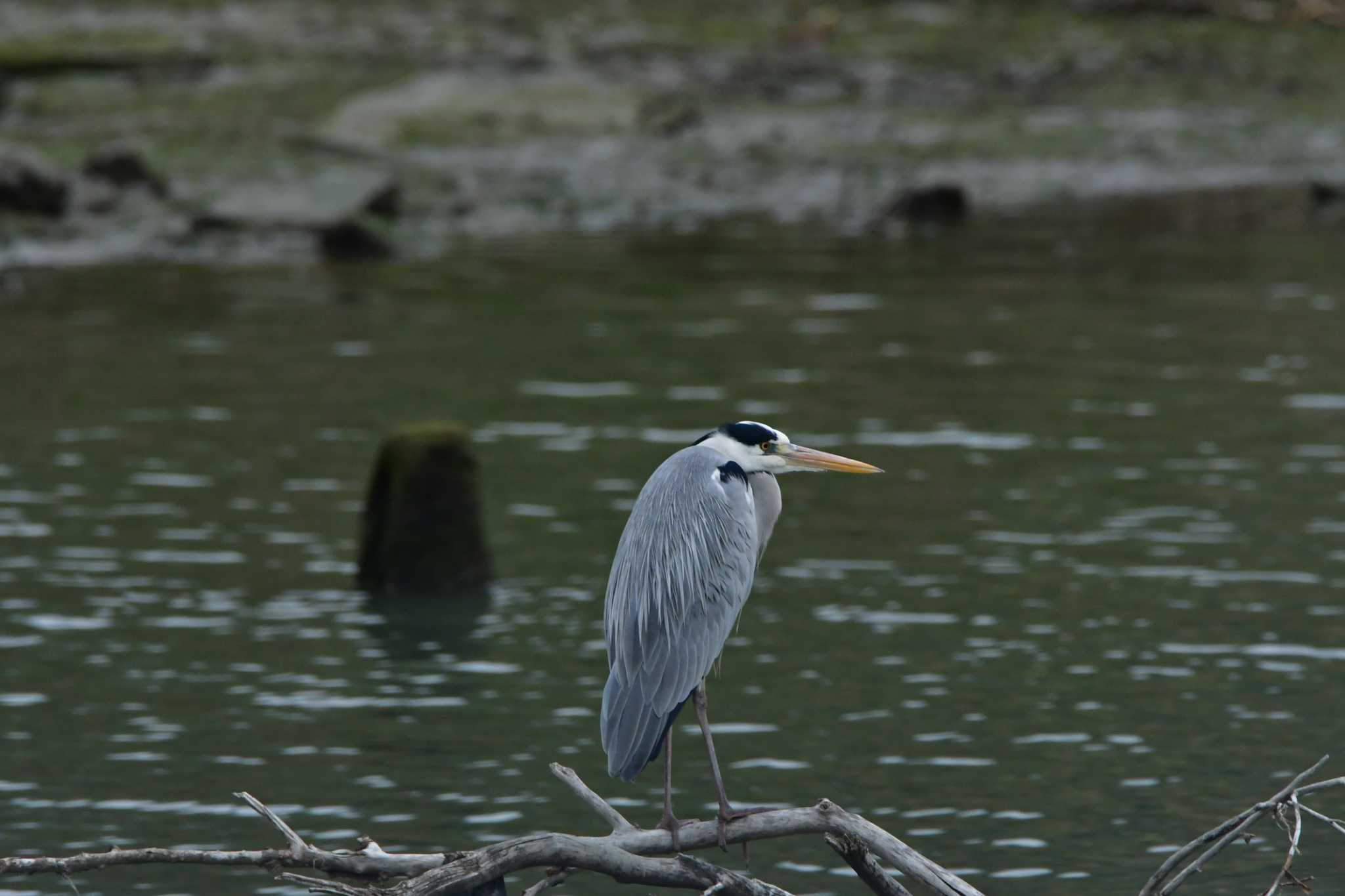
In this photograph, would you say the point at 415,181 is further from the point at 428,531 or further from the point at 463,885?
the point at 463,885

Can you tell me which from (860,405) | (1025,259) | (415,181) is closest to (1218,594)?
(860,405)

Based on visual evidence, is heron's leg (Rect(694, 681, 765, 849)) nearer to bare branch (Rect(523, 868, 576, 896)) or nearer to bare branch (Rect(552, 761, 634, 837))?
bare branch (Rect(552, 761, 634, 837))

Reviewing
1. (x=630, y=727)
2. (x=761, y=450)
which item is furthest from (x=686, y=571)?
(x=630, y=727)

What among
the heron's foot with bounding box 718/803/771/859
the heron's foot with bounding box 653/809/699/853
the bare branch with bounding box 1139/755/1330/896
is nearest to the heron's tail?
the heron's foot with bounding box 653/809/699/853

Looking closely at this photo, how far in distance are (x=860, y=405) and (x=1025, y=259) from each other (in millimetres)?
9200

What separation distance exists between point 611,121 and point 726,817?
29088 mm

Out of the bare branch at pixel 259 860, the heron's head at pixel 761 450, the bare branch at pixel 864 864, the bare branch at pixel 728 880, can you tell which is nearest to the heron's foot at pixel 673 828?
the bare branch at pixel 728 880

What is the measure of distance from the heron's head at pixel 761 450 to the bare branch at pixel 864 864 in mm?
1330

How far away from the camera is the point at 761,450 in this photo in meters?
7.47

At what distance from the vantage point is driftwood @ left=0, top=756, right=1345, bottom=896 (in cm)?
638

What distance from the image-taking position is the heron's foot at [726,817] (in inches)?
269

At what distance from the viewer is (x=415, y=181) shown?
32969 mm

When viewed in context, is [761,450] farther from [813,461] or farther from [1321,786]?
[1321,786]

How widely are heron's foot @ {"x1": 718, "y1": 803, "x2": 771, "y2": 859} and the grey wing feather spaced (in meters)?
0.33
